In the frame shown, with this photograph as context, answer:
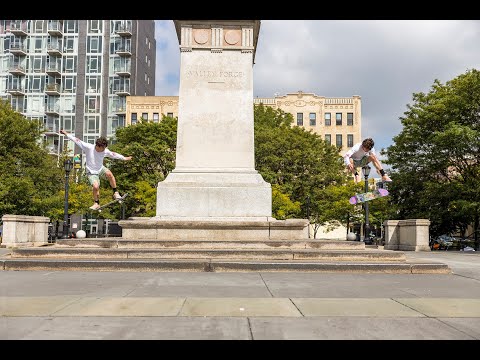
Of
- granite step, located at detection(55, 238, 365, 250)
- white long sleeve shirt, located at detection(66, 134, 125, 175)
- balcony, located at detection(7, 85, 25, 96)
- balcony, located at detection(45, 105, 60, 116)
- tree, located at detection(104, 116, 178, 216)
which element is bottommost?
granite step, located at detection(55, 238, 365, 250)

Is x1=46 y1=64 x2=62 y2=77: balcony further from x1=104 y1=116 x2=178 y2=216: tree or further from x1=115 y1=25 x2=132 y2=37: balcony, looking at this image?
x1=104 y1=116 x2=178 y2=216: tree

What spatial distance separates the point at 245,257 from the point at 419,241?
16483 mm

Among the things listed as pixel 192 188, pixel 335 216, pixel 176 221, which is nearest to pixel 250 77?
pixel 192 188

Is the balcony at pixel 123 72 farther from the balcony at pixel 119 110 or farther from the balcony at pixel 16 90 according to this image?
the balcony at pixel 16 90

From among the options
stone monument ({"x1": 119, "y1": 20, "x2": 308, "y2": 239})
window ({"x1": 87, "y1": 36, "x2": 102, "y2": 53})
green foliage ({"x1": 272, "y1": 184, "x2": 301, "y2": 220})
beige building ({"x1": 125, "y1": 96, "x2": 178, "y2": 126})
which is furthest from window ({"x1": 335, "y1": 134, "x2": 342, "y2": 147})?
stone monument ({"x1": 119, "y1": 20, "x2": 308, "y2": 239})

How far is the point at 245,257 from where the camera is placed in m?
12.0

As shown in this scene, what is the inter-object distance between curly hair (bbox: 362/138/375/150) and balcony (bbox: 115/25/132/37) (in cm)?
7149

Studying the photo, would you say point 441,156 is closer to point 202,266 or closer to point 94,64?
point 202,266

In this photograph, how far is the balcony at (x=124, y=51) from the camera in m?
77.1

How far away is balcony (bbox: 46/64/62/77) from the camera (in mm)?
77062

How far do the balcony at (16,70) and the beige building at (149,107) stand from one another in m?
18.5

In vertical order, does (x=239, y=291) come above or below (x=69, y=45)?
below

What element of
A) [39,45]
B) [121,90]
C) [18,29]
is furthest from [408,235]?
[39,45]
